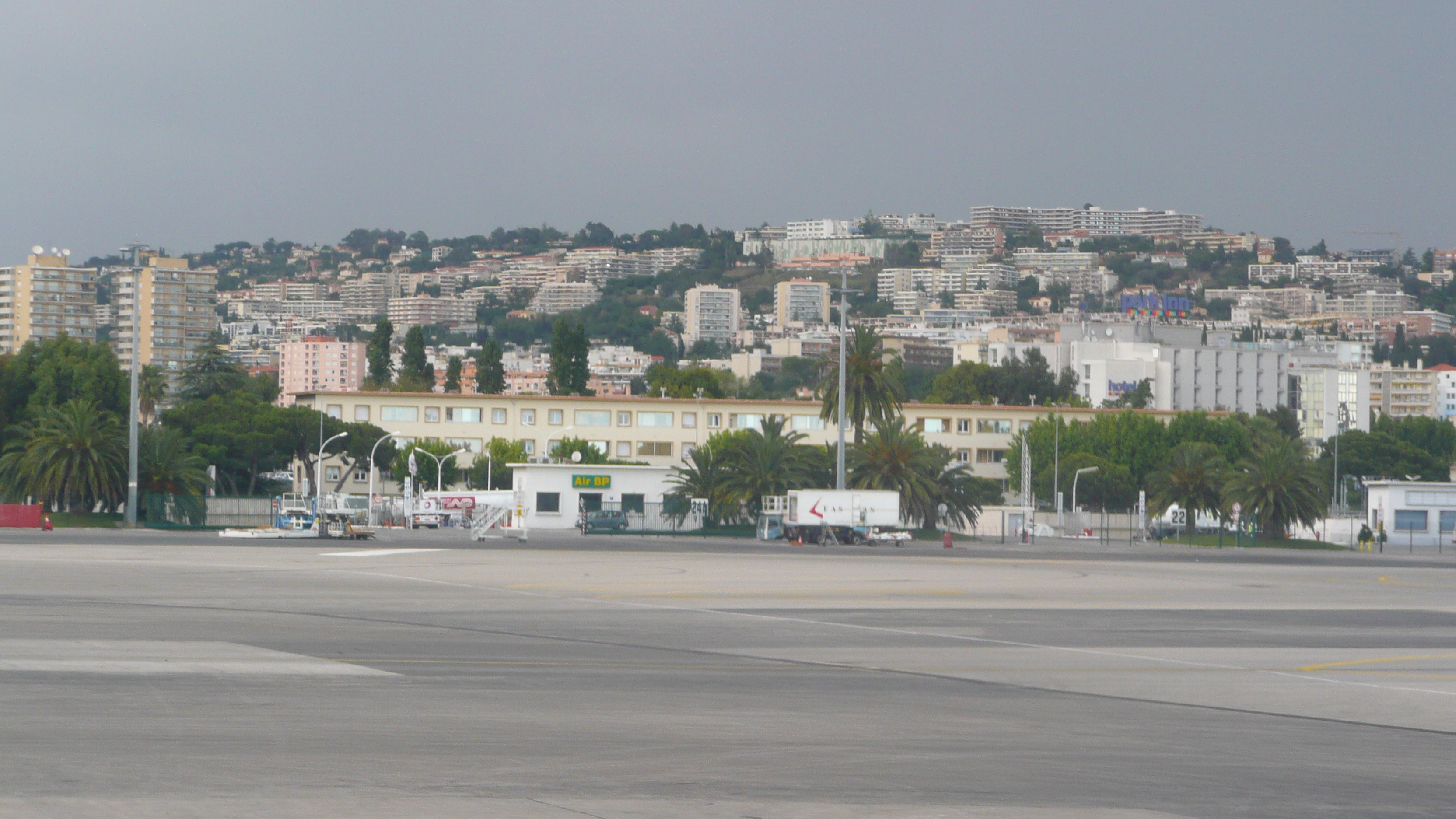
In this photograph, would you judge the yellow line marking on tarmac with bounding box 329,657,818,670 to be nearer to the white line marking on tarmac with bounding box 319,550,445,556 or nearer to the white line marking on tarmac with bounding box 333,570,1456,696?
the white line marking on tarmac with bounding box 333,570,1456,696

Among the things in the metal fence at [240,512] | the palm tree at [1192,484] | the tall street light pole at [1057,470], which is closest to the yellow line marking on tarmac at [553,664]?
the metal fence at [240,512]

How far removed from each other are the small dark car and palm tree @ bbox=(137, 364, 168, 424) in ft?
218

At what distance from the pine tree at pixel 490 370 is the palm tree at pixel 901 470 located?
67973 millimetres

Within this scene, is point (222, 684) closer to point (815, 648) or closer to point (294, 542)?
point (815, 648)

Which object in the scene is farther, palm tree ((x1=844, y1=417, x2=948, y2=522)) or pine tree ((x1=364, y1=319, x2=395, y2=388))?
pine tree ((x1=364, y1=319, x2=395, y2=388))

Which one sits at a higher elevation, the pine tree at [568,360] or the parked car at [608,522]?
the pine tree at [568,360]

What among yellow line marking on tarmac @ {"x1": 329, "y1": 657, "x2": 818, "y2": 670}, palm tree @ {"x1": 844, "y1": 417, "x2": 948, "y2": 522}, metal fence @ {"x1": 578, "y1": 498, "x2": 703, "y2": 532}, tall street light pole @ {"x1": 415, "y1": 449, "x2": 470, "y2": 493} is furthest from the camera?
tall street light pole @ {"x1": 415, "y1": 449, "x2": 470, "y2": 493}

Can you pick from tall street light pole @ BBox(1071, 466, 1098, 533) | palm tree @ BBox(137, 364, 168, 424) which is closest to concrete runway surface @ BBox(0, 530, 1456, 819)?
tall street light pole @ BBox(1071, 466, 1098, 533)

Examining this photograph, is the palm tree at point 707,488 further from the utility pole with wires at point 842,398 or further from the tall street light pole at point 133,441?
the tall street light pole at point 133,441

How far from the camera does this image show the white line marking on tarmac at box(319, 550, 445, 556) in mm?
44094

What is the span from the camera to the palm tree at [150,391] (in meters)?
131

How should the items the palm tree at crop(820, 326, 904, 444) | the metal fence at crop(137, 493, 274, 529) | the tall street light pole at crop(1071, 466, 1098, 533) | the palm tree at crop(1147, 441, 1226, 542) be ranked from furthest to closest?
the tall street light pole at crop(1071, 466, 1098, 533), the palm tree at crop(1147, 441, 1226, 542), the palm tree at crop(820, 326, 904, 444), the metal fence at crop(137, 493, 274, 529)

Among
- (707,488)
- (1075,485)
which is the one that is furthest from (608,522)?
(1075,485)

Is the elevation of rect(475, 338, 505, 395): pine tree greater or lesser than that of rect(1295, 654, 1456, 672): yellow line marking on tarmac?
greater
